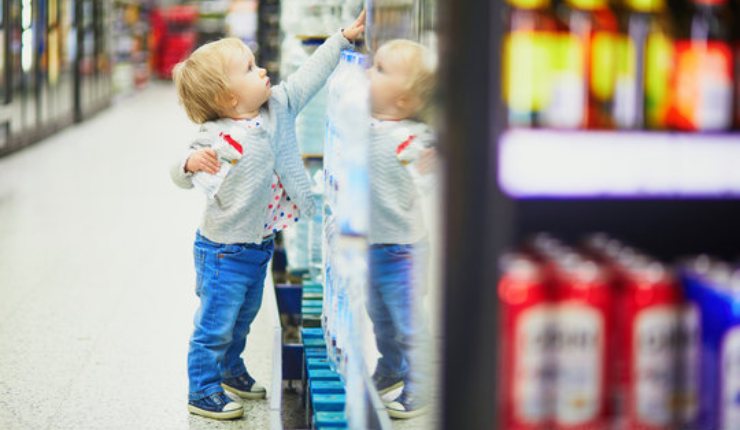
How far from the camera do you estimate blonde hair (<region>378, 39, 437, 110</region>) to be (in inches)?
75.8

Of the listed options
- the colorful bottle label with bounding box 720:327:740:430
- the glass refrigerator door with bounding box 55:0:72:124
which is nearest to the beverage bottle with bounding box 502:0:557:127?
the colorful bottle label with bounding box 720:327:740:430

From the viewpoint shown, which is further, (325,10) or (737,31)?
(325,10)

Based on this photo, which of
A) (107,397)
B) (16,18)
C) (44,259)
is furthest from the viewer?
(16,18)

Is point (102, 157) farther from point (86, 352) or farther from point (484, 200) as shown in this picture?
point (484, 200)

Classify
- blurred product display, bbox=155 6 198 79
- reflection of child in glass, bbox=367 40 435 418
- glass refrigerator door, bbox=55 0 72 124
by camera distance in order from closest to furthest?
reflection of child in glass, bbox=367 40 435 418 → glass refrigerator door, bbox=55 0 72 124 → blurred product display, bbox=155 6 198 79

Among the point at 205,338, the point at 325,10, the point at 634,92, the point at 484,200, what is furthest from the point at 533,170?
the point at 325,10

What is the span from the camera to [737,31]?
68.0 inches

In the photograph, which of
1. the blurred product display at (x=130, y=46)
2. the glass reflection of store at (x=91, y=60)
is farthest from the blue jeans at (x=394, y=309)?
the blurred product display at (x=130, y=46)

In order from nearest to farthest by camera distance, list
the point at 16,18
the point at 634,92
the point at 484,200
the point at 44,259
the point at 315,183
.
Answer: the point at 484,200 → the point at 634,92 → the point at 315,183 → the point at 44,259 → the point at 16,18

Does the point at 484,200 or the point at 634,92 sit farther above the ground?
the point at 634,92

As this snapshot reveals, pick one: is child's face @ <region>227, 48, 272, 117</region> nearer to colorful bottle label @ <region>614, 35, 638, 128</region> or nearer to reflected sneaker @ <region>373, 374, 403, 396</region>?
reflected sneaker @ <region>373, 374, 403, 396</region>

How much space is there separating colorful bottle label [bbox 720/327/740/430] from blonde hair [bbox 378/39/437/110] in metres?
0.60

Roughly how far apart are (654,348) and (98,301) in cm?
397

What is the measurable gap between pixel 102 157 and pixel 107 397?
726cm
